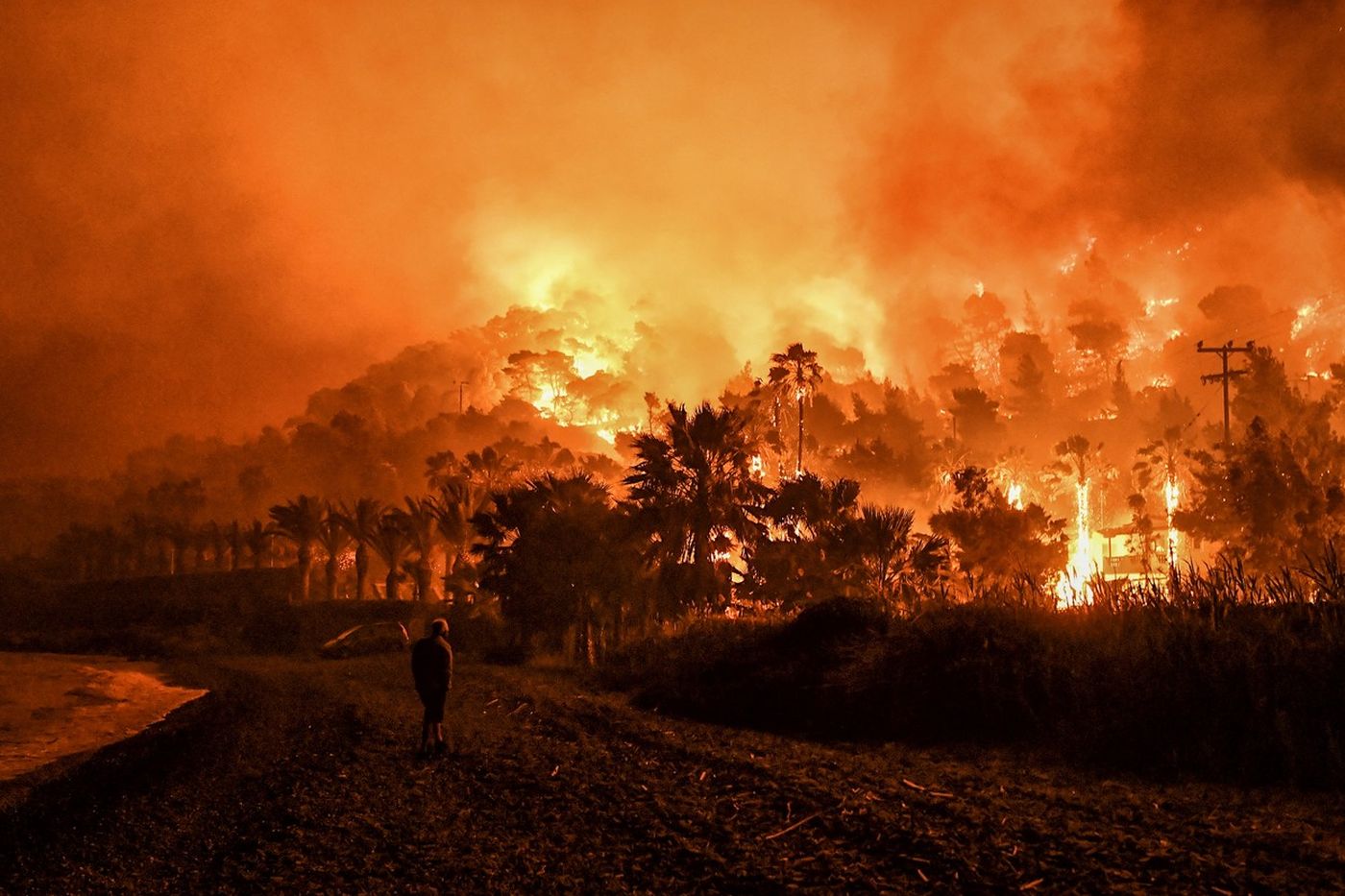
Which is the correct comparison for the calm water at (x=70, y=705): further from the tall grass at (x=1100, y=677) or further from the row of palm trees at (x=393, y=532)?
the row of palm trees at (x=393, y=532)

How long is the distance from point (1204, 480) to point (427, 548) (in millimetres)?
38798

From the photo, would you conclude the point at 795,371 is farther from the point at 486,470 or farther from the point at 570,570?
the point at 570,570

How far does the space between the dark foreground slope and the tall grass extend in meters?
0.87

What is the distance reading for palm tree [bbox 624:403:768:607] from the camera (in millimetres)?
27297

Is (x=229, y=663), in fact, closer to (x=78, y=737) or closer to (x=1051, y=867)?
(x=78, y=737)

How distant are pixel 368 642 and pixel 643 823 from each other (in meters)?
27.9

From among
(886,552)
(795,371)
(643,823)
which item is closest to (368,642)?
(886,552)

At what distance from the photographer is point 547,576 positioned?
2658 centimetres

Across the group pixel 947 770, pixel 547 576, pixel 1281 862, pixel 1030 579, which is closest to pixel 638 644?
pixel 547 576

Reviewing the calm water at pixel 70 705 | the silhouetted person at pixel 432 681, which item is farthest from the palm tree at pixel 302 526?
the silhouetted person at pixel 432 681

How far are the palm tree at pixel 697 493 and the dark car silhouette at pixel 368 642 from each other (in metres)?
11.3

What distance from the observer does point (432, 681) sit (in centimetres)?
1232

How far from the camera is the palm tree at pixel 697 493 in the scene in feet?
89.6

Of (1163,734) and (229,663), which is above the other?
(1163,734)
